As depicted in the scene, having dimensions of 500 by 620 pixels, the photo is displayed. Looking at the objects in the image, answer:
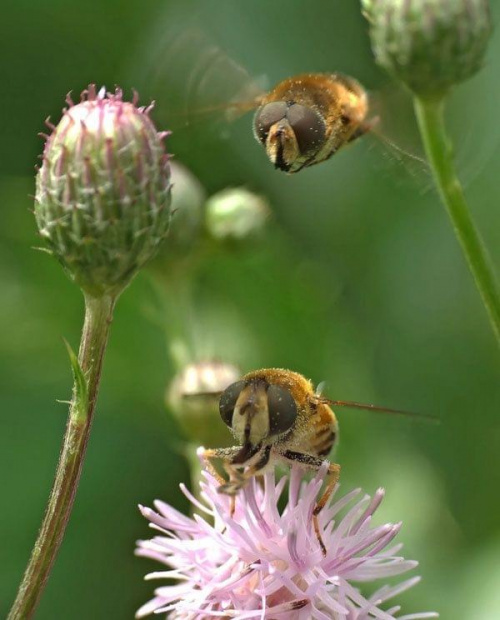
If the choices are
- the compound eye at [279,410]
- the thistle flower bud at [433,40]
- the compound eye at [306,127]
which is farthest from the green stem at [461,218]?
the compound eye at [279,410]

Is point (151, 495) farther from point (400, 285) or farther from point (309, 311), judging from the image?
point (400, 285)

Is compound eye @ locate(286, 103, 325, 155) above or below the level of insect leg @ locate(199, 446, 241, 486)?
above

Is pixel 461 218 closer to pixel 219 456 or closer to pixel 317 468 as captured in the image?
pixel 317 468

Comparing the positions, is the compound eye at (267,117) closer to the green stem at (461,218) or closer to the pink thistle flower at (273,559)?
the green stem at (461,218)

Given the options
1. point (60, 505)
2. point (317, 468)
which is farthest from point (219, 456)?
point (60, 505)

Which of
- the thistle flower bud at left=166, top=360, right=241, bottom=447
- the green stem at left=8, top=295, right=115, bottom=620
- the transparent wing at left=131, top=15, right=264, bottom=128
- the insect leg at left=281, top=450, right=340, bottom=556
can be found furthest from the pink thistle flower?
the transparent wing at left=131, top=15, right=264, bottom=128

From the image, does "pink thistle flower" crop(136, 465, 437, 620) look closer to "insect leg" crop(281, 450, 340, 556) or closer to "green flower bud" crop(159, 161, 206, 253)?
"insect leg" crop(281, 450, 340, 556)
